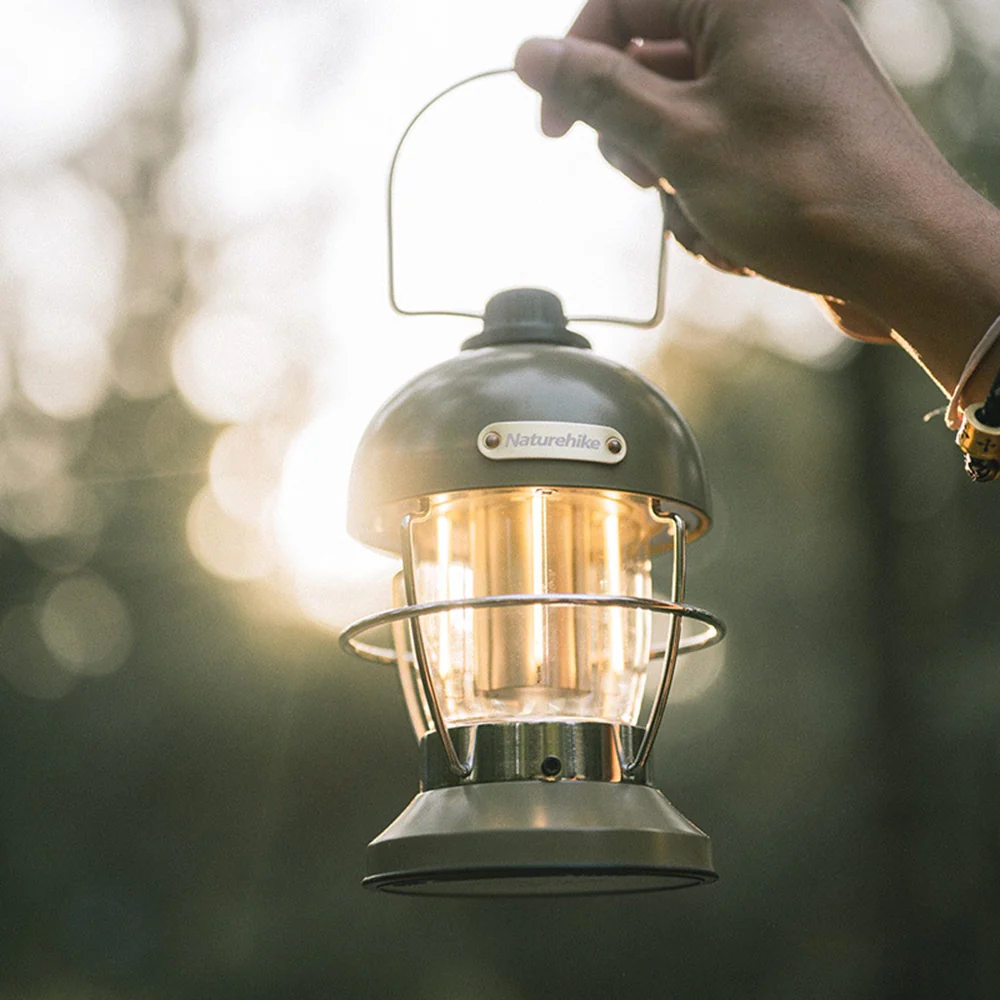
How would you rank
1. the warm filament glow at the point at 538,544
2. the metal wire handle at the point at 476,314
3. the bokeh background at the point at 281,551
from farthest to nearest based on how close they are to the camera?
1. the bokeh background at the point at 281,551
2. the metal wire handle at the point at 476,314
3. the warm filament glow at the point at 538,544

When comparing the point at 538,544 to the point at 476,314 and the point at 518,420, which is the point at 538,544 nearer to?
the point at 518,420

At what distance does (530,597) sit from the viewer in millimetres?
978

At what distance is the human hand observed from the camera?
0.96 m

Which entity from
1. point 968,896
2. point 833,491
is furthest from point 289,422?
point 968,896

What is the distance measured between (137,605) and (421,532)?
24.5 feet

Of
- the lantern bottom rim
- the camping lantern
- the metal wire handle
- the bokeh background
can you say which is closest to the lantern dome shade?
the camping lantern

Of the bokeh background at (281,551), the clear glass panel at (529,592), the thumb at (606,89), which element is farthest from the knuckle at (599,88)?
the bokeh background at (281,551)

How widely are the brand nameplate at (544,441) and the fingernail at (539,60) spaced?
0.83 feet

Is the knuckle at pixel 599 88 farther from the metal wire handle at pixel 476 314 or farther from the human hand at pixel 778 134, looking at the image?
the metal wire handle at pixel 476 314

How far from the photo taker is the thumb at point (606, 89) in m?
1.00

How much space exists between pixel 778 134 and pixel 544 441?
10.3 inches

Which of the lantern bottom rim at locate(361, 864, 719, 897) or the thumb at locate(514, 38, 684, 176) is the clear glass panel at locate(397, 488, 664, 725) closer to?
the lantern bottom rim at locate(361, 864, 719, 897)

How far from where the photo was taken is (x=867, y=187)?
0.96 meters

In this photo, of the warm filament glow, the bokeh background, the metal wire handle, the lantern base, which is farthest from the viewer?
the bokeh background
